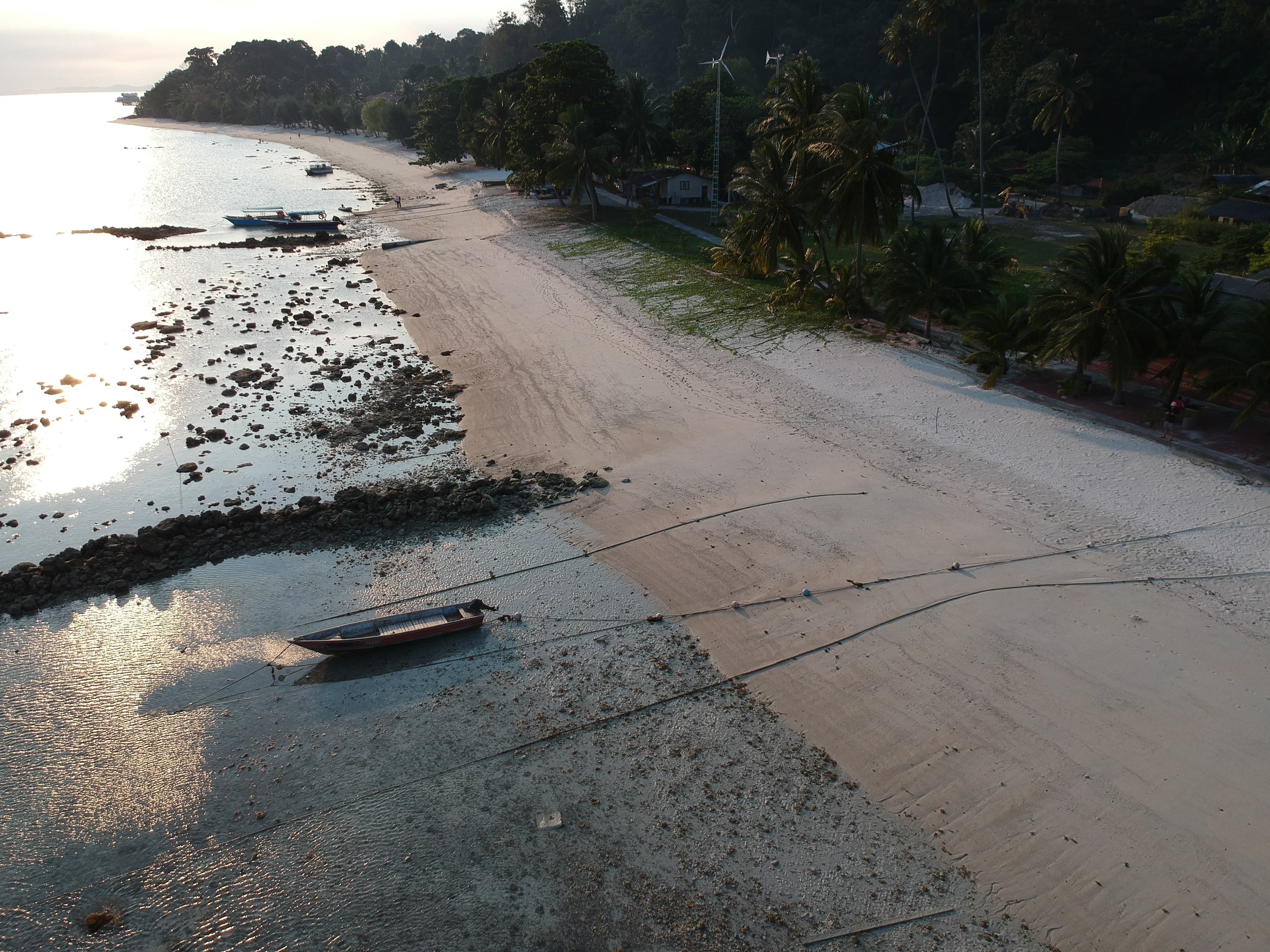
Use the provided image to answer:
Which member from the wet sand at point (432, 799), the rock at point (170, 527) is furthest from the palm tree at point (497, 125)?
the wet sand at point (432, 799)

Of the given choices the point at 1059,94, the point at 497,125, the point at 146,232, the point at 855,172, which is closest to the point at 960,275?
the point at 855,172

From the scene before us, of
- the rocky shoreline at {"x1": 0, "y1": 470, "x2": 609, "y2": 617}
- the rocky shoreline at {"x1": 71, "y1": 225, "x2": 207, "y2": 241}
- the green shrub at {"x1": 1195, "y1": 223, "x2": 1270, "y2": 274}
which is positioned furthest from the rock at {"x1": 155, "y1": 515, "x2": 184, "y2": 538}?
the rocky shoreline at {"x1": 71, "y1": 225, "x2": 207, "y2": 241}

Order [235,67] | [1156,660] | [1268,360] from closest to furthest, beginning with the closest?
[1156,660]
[1268,360]
[235,67]

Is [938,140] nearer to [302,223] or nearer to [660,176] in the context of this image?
[660,176]

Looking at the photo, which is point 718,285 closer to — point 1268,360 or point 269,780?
point 1268,360

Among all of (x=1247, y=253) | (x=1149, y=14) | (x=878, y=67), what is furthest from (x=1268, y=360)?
(x=878, y=67)

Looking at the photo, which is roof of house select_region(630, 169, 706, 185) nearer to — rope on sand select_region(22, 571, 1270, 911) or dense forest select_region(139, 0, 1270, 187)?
dense forest select_region(139, 0, 1270, 187)
